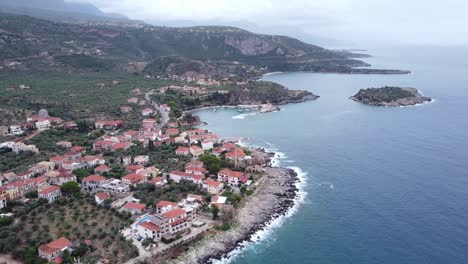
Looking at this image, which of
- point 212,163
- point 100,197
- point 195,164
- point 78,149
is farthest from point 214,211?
point 78,149

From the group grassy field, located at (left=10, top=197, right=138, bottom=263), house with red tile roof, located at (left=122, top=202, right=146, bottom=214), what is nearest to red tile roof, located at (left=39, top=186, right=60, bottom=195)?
grassy field, located at (left=10, top=197, right=138, bottom=263)

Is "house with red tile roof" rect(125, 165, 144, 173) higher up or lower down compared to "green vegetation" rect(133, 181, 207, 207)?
higher up

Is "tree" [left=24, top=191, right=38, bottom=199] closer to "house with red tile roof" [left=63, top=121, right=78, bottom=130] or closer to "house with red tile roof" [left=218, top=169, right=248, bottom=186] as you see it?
"house with red tile roof" [left=218, top=169, right=248, bottom=186]

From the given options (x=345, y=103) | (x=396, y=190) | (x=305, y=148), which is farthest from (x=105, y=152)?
(x=345, y=103)

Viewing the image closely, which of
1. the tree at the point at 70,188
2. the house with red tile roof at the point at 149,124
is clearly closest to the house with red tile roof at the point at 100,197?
the tree at the point at 70,188

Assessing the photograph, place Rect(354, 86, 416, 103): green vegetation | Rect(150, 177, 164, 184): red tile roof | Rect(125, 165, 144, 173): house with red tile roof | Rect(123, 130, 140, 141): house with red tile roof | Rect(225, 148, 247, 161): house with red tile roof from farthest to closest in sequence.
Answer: Rect(354, 86, 416, 103): green vegetation
Rect(123, 130, 140, 141): house with red tile roof
Rect(225, 148, 247, 161): house with red tile roof
Rect(125, 165, 144, 173): house with red tile roof
Rect(150, 177, 164, 184): red tile roof

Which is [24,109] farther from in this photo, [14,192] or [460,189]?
[460,189]
